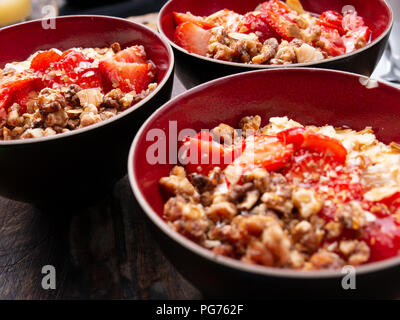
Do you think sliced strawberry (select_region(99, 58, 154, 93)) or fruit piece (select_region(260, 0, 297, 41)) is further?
fruit piece (select_region(260, 0, 297, 41))

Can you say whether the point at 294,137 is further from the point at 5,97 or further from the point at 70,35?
the point at 70,35

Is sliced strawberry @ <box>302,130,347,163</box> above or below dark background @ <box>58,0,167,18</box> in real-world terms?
above

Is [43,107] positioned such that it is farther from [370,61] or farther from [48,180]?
[370,61]

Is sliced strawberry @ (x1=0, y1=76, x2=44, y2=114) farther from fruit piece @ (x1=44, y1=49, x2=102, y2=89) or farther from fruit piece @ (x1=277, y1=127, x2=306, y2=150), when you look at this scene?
fruit piece @ (x1=277, y1=127, x2=306, y2=150)

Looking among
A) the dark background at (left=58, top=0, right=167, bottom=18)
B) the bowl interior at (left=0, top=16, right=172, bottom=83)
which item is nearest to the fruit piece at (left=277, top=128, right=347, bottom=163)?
the bowl interior at (left=0, top=16, right=172, bottom=83)

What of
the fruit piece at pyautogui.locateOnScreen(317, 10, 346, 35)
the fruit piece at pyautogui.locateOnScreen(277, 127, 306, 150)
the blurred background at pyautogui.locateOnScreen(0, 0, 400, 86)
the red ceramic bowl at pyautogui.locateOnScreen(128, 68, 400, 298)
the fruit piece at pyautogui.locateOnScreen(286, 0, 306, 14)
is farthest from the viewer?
the blurred background at pyautogui.locateOnScreen(0, 0, 400, 86)

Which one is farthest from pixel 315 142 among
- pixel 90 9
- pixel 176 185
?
pixel 90 9

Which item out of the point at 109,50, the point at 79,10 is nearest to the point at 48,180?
the point at 109,50
